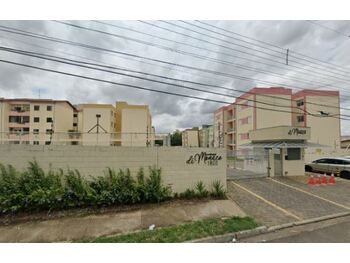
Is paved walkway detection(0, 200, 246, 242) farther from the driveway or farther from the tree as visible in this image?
the tree

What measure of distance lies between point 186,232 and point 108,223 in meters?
2.25

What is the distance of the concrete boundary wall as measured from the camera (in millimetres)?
6809

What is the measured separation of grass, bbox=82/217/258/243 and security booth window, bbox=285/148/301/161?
9.67m

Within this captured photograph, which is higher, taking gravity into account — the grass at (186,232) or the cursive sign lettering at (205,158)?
the cursive sign lettering at (205,158)

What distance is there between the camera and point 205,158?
8.41m

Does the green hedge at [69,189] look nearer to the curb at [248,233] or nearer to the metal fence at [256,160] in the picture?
the curb at [248,233]

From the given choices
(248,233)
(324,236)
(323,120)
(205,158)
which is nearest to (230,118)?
(323,120)

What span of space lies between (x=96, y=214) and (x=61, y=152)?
97.4 inches

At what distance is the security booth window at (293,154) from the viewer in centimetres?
1372

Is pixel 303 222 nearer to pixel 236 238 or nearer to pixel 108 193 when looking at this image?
pixel 236 238

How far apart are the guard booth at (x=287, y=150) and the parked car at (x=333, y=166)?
2.72 metres

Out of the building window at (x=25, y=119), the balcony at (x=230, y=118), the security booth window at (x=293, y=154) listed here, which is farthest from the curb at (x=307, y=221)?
the building window at (x=25, y=119)

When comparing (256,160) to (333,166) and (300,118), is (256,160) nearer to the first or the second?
(333,166)

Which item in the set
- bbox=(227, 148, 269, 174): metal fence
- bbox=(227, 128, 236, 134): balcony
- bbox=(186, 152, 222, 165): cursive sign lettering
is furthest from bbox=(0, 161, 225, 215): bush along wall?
bbox=(227, 128, 236, 134): balcony
